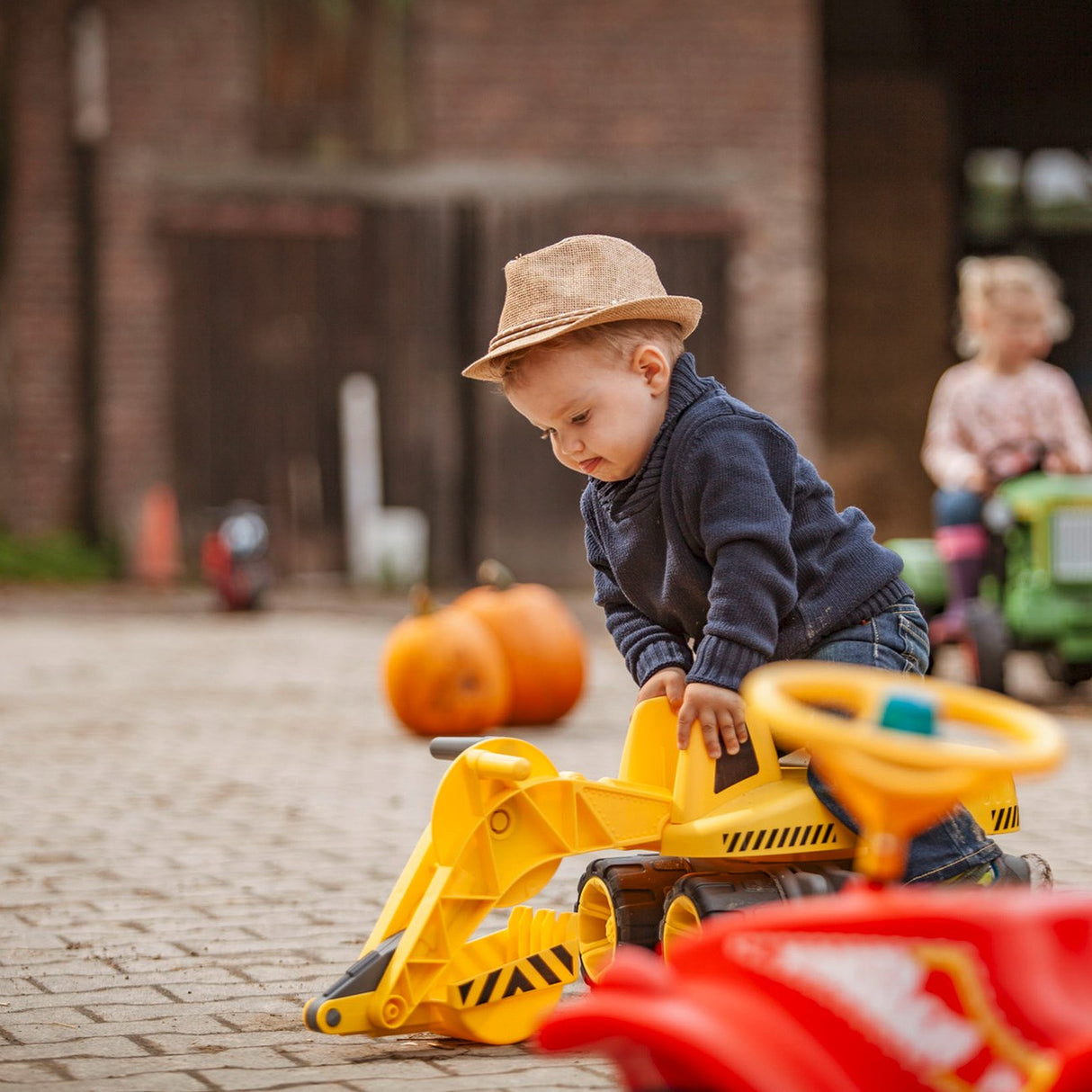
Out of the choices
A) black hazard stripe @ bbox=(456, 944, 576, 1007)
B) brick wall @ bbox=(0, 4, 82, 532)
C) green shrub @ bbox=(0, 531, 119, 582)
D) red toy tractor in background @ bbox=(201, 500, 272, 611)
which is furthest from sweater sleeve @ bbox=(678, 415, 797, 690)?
brick wall @ bbox=(0, 4, 82, 532)

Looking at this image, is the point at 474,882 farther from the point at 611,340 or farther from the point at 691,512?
the point at 611,340

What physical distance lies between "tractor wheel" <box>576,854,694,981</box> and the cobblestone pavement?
0.24m

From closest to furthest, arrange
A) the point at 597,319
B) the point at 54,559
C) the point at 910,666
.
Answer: the point at 597,319 → the point at 910,666 → the point at 54,559

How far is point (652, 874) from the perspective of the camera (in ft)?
10.6

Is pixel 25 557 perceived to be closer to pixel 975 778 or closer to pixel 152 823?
pixel 152 823

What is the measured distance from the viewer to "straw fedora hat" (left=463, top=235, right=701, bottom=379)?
3.19 meters

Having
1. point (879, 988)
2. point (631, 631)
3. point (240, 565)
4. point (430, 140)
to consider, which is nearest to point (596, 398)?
point (631, 631)

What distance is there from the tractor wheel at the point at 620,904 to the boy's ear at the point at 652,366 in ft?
2.49

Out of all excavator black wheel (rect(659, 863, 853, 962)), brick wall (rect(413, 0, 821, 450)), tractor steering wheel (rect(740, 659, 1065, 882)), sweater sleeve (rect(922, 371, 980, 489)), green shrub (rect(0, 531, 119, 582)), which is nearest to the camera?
tractor steering wheel (rect(740, 659, 1065, 882))

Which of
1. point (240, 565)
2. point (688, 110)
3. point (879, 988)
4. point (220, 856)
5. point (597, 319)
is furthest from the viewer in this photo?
point (688, 110)

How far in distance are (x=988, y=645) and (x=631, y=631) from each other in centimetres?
458

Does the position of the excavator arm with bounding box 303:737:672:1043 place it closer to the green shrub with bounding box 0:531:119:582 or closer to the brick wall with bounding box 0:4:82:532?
the green shrub with bounding box 0:531:119:582

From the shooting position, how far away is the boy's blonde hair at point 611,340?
320 centimetres

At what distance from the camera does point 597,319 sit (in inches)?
125
